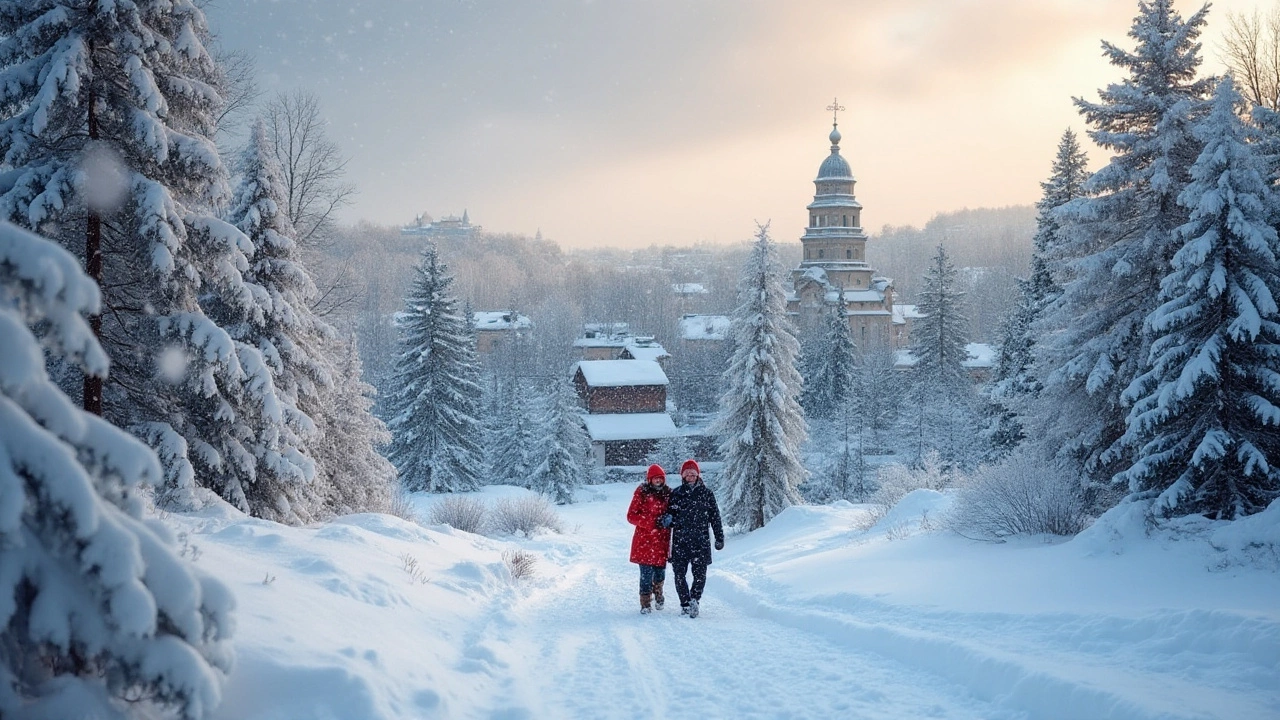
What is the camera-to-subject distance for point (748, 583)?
36.1ft

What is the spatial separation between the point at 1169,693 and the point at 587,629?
4895mm

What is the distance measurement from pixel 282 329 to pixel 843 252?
80044 millimetres

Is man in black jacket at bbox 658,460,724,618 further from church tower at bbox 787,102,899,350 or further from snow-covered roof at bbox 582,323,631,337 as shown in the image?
snow-covered roof at bbox 582,323,631,337

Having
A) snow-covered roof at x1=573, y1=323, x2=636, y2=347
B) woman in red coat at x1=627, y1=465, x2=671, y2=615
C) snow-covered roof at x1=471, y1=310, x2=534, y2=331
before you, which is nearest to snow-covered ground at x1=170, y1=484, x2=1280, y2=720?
woman in red coat at x1=627, y1=465, x2=671, y2=615

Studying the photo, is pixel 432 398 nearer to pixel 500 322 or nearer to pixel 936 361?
pixel 936 361

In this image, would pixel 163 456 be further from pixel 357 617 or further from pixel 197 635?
pixel 197 635

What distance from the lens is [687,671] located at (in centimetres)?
575

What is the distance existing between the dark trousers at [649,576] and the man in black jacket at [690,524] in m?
0.20

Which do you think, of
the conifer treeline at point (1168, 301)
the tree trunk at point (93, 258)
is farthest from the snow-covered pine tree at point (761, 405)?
the tree trunk at point (93, 258)

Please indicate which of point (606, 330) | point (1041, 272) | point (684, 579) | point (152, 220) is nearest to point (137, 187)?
point (152, 220)

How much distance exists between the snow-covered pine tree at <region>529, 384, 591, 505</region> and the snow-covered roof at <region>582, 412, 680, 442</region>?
938 cm

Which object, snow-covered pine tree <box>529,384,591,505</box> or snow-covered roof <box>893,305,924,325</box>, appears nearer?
snow-covered pine tree <box>529,384,591,505</box>

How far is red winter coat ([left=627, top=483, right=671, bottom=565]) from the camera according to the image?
874cm

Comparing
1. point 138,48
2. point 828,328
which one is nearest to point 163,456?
point 138,48
